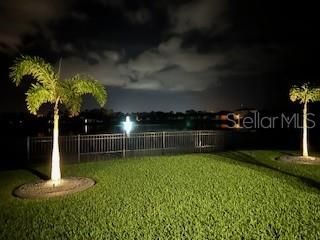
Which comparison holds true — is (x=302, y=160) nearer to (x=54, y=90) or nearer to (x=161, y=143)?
(x=161, y=143)

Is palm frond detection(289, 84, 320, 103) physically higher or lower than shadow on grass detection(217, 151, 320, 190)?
higher

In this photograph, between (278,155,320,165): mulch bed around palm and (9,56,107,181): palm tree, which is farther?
(278,155,320,165): mulch bed around palm

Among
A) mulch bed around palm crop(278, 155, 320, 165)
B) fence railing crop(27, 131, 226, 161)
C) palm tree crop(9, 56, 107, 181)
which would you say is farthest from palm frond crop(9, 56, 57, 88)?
mulch bed around palm crop(278, 155, 320, 165)

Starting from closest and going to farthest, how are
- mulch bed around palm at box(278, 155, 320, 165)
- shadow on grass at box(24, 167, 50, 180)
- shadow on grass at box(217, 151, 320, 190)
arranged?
shadow on grass at box(217, 151, 320, 190), shadow on grass at box(24, 167, 50, 180), mulch bed around palm at box(278, 155, 320, 165)

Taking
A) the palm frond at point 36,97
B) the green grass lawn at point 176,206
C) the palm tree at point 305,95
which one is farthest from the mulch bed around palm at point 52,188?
the palm tree at point 305,95

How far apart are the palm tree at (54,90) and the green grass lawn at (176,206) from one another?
7.88ft

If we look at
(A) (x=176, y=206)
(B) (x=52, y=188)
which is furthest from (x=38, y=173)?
(A) (x=176, y=206)

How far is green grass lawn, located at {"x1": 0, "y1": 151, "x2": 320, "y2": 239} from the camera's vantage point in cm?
596

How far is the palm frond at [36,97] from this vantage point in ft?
30.2

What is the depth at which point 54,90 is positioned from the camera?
384 inches

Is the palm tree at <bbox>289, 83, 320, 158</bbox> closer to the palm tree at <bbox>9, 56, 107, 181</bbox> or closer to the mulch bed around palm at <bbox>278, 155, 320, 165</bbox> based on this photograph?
the mulch bed around palm at <bbox>278, 155, 320, 165</bbox>

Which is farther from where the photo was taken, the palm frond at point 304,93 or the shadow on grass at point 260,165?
the palm frond at point 304,93

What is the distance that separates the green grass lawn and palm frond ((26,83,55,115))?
9.02ft

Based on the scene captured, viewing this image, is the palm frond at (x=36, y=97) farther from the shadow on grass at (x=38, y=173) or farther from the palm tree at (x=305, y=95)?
the palm tree at (x=305, y=95)
